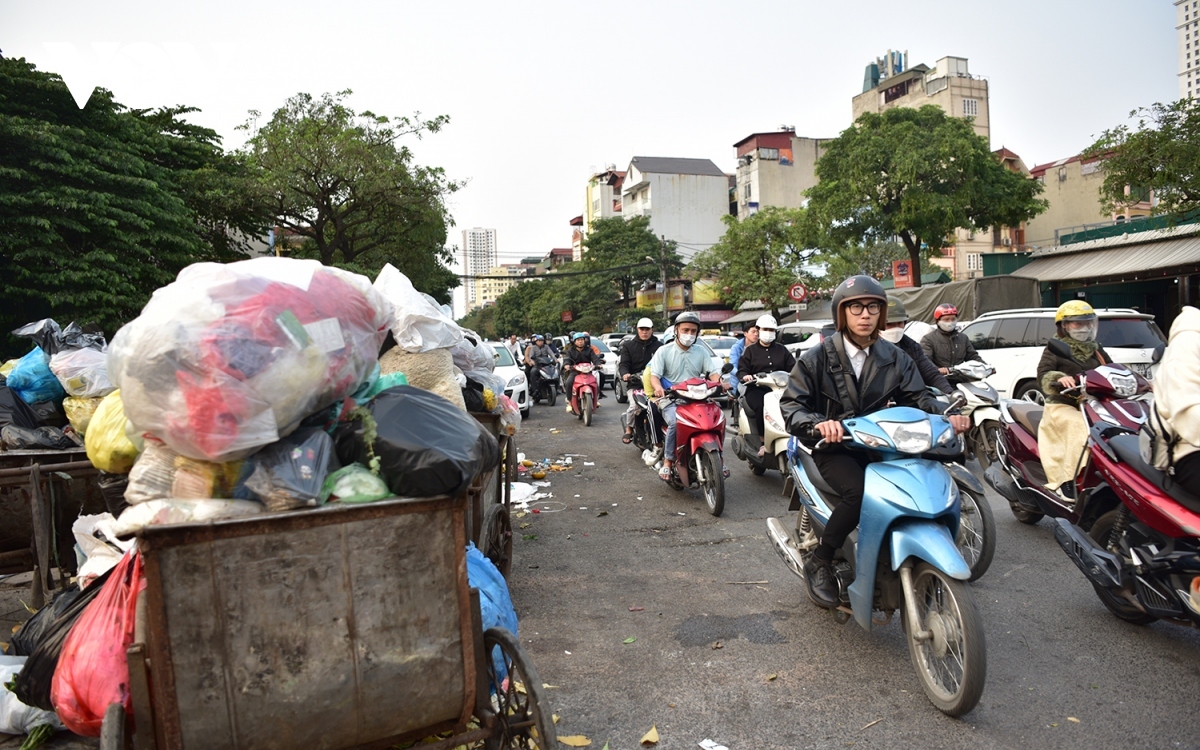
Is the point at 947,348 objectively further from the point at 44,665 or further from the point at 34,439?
the point at 44,665

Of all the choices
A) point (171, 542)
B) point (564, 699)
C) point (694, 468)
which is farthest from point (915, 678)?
point (694, 468)

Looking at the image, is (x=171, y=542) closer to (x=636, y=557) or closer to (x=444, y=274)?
(x=636, y=557)

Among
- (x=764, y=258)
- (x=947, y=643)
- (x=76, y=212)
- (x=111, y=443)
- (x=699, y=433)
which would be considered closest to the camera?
(x=111, y=443)

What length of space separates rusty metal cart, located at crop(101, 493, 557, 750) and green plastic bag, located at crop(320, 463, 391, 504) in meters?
0.10

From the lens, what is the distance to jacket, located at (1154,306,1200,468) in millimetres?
3139

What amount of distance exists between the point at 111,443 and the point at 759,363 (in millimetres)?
6546

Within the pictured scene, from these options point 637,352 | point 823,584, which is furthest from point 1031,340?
point 823,584

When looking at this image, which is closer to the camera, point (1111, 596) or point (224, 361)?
point (224, 361)

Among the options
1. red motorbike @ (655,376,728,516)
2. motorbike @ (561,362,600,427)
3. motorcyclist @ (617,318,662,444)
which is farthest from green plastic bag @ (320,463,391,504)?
motorbike @ (561,362,600,427)

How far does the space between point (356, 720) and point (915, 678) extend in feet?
8.15

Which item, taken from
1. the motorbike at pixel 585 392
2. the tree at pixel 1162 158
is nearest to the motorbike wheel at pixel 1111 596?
the motorbike at pixel 585 392

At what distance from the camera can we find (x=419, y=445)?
2.48m

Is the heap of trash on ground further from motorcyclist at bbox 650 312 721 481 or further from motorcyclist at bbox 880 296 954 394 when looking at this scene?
motorcyclist at bbox 650 312 721 481

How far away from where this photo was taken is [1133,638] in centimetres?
400
